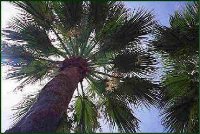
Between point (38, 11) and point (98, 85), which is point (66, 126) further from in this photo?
point (38, 11)

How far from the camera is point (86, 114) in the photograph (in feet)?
29.4

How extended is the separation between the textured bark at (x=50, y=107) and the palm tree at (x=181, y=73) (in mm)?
1935

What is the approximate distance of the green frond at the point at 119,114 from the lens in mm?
8672

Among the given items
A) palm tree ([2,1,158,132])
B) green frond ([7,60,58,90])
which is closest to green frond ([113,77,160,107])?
palm tree ([2,1,158,132])

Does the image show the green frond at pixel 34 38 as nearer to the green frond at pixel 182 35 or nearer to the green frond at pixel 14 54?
the green frond at pixel 14 54

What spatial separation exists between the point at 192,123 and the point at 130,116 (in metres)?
1.42

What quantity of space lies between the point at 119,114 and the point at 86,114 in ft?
2.44

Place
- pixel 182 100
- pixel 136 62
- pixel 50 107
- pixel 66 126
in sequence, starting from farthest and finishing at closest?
pixel 136 62 → pixel 182 100 → pixel 66 126 → pixel 50 107

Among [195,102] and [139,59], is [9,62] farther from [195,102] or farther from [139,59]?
[195,102]

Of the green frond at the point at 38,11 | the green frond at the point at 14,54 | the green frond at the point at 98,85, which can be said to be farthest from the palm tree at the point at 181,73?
the green frond at the point at 14,54

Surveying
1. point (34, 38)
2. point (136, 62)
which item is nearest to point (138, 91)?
point (136, 62)

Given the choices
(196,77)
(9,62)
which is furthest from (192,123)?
(9,62)

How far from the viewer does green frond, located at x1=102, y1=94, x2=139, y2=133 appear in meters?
8.67

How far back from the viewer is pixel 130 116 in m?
8.69
